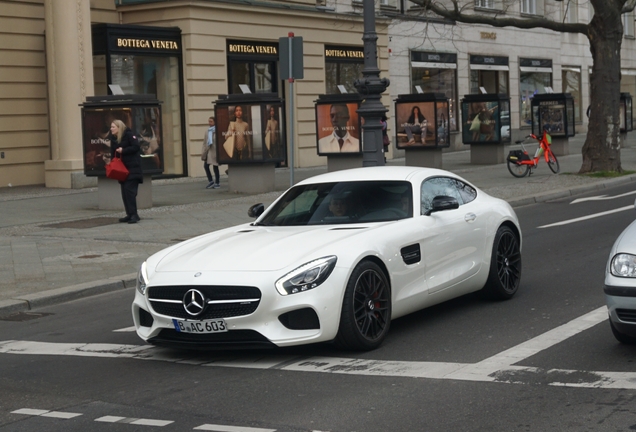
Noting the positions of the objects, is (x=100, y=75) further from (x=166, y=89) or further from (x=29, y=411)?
(x=29, y=411)

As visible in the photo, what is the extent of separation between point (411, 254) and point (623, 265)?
6.09 ft

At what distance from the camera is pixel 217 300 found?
7.18m

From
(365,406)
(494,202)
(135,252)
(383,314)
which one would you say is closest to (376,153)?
(135,252)

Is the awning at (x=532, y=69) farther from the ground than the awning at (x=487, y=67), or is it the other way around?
the awning at (x=532, y=69)

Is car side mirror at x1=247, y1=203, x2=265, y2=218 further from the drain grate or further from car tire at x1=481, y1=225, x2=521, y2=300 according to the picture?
the drain grate

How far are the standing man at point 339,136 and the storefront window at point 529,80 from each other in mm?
23080

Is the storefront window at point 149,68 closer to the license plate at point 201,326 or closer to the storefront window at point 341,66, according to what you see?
the storefront window at point 341,66

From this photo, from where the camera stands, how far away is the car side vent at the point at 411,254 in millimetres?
8000

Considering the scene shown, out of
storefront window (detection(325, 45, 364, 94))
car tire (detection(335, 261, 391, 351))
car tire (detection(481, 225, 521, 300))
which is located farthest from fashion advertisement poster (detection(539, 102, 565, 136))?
car tire (detection(335, 261, 391, 351))

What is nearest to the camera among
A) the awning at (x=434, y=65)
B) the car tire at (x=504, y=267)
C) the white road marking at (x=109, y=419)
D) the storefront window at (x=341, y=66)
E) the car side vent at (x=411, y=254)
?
the white road marking at (x=109, y=419)

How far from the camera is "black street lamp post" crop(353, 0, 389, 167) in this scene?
16.6 m

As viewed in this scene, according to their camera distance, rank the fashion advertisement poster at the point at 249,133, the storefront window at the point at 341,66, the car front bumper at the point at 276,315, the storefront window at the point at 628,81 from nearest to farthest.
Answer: the car front bumper at the point at 276,315 → the fashion advertisement poster at the point at 249,133 → the storefront window at the point at 341,66 → the storefront window at the point at 628,81

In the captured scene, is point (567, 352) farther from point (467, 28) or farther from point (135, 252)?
point (467, 28)

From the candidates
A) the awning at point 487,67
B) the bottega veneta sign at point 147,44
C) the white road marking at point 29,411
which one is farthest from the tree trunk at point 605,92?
the white road marking at point 29,411
